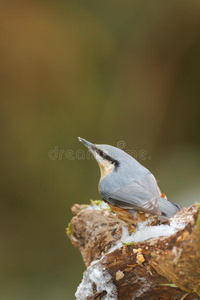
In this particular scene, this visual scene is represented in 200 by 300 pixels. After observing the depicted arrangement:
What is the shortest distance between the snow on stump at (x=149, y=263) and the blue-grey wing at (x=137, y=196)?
0.29 feet

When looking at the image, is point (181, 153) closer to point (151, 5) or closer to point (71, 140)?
point (71, 140)

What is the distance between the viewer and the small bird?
147cm

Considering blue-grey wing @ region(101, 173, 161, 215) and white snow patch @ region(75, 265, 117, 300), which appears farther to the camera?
blue-grey wing @ region(101, 173, 161, 215)

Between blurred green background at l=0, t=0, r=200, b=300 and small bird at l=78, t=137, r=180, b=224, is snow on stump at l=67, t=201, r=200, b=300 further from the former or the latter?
blurred green background at l=0, t=0, r=200, b=300

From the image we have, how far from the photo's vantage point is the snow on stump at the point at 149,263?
1.04 m

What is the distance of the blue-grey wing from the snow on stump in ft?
0.29

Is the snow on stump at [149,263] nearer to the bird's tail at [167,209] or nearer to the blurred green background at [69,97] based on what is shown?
the bird's tail at [167,209]

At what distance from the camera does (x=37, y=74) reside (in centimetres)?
338

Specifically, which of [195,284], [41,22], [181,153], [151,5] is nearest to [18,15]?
[41,22]

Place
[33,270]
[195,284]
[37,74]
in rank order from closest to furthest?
[195,284], [33,270], [37,74]

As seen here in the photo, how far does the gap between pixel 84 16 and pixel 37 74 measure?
2.22 feet

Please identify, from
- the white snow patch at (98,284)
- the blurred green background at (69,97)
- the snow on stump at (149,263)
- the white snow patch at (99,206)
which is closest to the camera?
the snow on stump at (149,263)

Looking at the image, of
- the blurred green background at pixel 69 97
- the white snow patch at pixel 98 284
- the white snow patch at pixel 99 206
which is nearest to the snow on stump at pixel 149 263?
the white snow patch at pixel 98 284

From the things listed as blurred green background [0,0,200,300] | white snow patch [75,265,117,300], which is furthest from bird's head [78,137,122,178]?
blurred green background [0,0,200,300]
